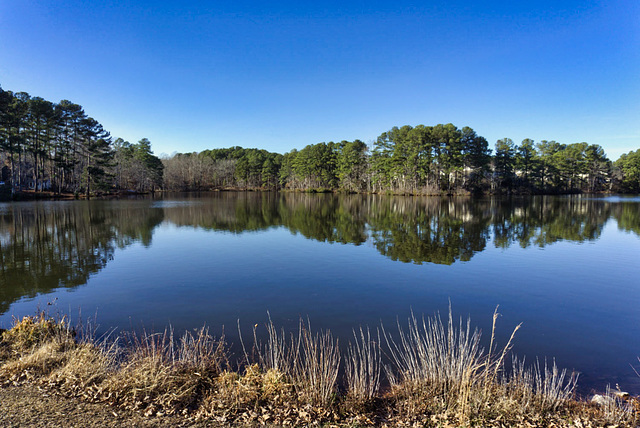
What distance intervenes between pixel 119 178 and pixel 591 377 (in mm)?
79692

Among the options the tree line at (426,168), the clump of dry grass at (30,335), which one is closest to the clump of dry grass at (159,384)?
the clump of dry grass at (30,335)

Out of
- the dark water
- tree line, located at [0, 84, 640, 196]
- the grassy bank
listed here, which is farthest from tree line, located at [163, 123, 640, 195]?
the grassy bank

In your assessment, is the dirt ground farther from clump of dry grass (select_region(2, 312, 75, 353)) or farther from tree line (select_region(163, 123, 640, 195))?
tree line (select_region(163, 123, 640, 195))

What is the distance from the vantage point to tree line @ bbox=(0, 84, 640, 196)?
48844 millimetres

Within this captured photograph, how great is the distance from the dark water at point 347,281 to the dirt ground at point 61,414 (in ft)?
9.12

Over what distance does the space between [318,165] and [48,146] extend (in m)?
52.5

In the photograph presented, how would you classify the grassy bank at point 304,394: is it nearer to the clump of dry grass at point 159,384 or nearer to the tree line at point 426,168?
the clump of dry grass at point 159,384

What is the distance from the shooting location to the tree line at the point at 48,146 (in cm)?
4294

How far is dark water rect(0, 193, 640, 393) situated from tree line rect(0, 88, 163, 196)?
101 feet

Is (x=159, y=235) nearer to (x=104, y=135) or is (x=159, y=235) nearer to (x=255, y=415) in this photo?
(x=255, y=415)

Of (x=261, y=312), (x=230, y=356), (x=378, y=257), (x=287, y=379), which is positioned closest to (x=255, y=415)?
(x=287, y=379)

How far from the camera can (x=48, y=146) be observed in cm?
5075

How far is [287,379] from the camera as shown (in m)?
4.77

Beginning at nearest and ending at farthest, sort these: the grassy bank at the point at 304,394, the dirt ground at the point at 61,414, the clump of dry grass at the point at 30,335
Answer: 1. the dirt ground at the point at 61,414
2. the grassy bank at the point at 304,394
3. the clump of dry grass at the point at 30,335
